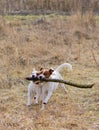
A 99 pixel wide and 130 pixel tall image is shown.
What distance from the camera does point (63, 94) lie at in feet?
20.2

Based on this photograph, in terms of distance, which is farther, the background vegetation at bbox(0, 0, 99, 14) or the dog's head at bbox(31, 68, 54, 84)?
the background vegetation at bbox(0, 0, 99, 14)

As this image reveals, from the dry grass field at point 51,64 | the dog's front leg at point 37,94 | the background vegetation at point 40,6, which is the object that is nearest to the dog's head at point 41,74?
the dog's front leg at point 37,94

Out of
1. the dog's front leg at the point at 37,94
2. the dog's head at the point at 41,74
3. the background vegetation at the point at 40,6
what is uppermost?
the dog's head at the point at 41,74

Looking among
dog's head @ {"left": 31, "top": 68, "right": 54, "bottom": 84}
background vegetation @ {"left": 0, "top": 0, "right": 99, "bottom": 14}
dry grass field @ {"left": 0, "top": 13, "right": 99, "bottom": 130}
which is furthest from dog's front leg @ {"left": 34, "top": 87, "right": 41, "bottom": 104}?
Answer: background vegetation @ {"left": 0, "top": 0, "right": 99, "bottom": 14}

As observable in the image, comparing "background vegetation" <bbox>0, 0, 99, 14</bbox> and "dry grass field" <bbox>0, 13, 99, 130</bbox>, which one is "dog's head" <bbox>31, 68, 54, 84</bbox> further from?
"background vegetation" <bbox>0, 0, 99, 14</bbox>

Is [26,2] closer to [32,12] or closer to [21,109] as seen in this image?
[32,12]

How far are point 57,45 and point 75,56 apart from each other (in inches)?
31.2

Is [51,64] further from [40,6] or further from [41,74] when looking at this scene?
[40,6]

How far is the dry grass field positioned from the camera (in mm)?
5116

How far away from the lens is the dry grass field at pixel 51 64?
5116mm

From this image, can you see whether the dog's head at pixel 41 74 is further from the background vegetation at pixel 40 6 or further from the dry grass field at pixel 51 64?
the background vegetation at pixel 40 6

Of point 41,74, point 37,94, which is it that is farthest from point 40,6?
point 41,74

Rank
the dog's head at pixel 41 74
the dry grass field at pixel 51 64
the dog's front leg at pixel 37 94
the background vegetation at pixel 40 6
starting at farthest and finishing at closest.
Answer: the background vegetation at pixel 40 6, the dog's front leg at pixel 37 94, the dog's head at pixel 41 74, the dry grass field at pixel 51 64

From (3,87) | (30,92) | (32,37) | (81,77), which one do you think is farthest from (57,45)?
(30,92)
